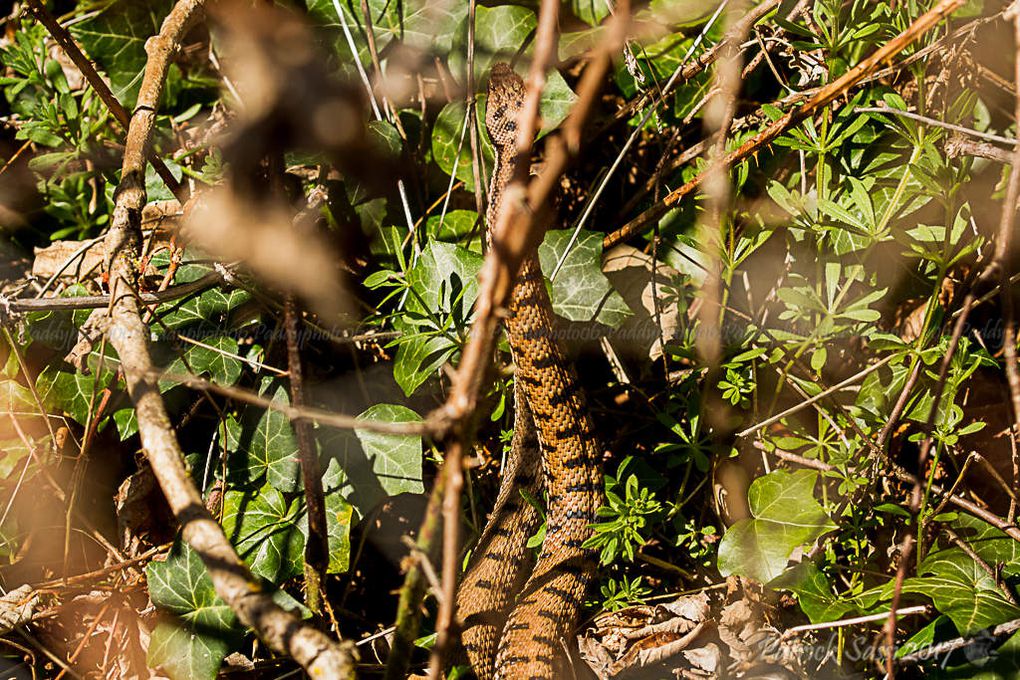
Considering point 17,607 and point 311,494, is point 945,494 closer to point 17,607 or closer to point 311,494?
point 311,494

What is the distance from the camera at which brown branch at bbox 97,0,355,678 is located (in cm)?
201

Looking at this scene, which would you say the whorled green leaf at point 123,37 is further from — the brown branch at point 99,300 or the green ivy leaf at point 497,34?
the green ivy leaf at point 497,34

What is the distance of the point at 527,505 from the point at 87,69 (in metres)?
2.91

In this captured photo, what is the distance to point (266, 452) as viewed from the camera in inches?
135

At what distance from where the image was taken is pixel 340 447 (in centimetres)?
337

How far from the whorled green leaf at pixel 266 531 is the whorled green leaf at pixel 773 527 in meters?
1.87

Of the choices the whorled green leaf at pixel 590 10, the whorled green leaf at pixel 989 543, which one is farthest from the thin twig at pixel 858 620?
the whorled green leaf at pixel 590 10

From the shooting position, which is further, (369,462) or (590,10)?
(590,10)

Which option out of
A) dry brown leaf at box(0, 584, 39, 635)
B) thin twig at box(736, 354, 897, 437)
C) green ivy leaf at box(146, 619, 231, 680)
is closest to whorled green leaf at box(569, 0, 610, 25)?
thin twig at box(736, 354, 897, 437)

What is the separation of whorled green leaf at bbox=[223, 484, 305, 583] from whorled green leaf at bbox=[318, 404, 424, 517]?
0.74 ft

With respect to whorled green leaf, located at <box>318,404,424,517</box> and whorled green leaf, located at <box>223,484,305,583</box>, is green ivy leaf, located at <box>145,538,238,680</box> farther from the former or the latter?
whorled green leaf, located at <box>318,404,424,517</box>

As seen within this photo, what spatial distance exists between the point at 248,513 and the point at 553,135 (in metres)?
2.36

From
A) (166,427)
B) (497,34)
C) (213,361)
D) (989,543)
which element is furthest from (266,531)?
(989,543)

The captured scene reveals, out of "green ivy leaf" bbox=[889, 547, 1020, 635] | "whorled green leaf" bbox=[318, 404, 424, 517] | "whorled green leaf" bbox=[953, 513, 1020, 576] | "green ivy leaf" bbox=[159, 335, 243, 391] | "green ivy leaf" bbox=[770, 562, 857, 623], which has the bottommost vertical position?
"green ivy leaf" bbox=[770, 562, 857, 623]
